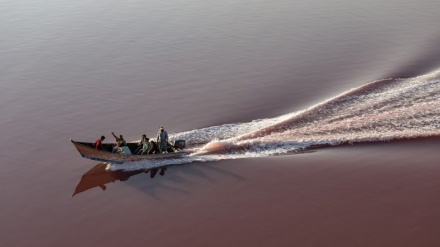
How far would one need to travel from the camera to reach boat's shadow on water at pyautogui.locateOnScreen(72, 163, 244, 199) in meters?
16.1

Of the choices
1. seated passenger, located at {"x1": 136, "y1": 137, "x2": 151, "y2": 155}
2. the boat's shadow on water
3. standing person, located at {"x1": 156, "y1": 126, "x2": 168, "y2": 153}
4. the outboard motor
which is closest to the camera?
the boat's shadow on water

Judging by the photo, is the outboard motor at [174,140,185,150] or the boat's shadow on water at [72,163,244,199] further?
the outboard motor at [174,140,185,150]

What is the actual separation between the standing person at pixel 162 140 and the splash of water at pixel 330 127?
45cm

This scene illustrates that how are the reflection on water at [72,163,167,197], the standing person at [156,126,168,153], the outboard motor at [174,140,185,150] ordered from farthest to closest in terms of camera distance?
the outboard motor at [174,140,185,150]
the standing person at [156,126,168,153]
the reflection on water at [72,163,167,197]

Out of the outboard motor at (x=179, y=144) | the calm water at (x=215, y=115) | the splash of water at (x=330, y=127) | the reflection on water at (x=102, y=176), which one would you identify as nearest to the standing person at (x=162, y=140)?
the outboard motor at (x=179, y=144)

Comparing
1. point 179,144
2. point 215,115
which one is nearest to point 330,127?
point 215,115

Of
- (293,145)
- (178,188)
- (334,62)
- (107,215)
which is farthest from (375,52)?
(107,215)

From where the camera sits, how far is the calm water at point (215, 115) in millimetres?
13938

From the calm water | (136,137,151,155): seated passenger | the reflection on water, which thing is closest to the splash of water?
the calm water

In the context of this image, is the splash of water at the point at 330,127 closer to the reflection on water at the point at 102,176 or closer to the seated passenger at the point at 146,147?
the reflection on water at the point at 102,176

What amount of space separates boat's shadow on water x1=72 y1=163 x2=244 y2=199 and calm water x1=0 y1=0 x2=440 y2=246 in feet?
0.21

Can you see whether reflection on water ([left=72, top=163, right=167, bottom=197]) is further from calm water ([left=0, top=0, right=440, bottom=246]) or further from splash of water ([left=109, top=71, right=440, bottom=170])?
splash of water ([left=109, top=71, right=440, bottom=170])

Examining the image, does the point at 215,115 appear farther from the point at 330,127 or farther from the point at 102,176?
the point at 102,176

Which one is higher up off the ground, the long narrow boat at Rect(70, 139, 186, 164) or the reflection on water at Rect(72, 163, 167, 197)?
the long narrow boat at Rect(70, 139, 186, 164)
